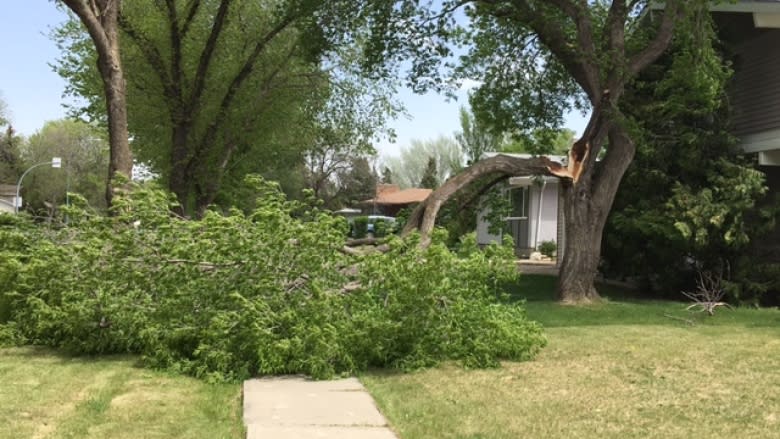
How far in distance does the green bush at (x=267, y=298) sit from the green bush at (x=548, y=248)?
20.1 meters

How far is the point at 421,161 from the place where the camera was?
75.4 metres

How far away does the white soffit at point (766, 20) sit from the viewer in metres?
14.0

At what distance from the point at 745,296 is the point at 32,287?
11667mm

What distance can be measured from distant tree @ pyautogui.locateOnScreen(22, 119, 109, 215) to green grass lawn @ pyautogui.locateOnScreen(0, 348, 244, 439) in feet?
206

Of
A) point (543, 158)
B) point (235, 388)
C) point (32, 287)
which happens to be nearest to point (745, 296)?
point (543, 158)

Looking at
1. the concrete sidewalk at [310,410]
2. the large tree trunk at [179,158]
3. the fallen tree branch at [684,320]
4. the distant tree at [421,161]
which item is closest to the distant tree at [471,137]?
the distant tree at [421,161]

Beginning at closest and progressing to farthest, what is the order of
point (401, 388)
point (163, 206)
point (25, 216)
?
point (401, 388), point (163, 206), point (25, 216)

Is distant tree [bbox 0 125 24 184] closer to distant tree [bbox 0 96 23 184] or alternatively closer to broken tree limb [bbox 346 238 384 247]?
distant tree [bbox 0 96 23 184]

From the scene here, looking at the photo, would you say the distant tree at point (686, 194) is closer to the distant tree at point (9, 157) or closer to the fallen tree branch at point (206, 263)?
the fallen tree branch at point (206, 263)

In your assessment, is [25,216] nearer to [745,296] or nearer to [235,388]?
[235,388]

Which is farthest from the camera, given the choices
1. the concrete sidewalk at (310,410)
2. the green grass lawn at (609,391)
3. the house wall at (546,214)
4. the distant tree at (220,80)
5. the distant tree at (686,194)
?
the house wall at (546,214)

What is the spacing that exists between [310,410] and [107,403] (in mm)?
1579

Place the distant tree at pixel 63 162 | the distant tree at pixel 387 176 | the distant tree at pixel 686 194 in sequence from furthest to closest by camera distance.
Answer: the distant tree at pixel 387 176
the distant tree at pixel 63 162
the distant tree at pixel 686 194

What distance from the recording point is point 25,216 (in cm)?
969
